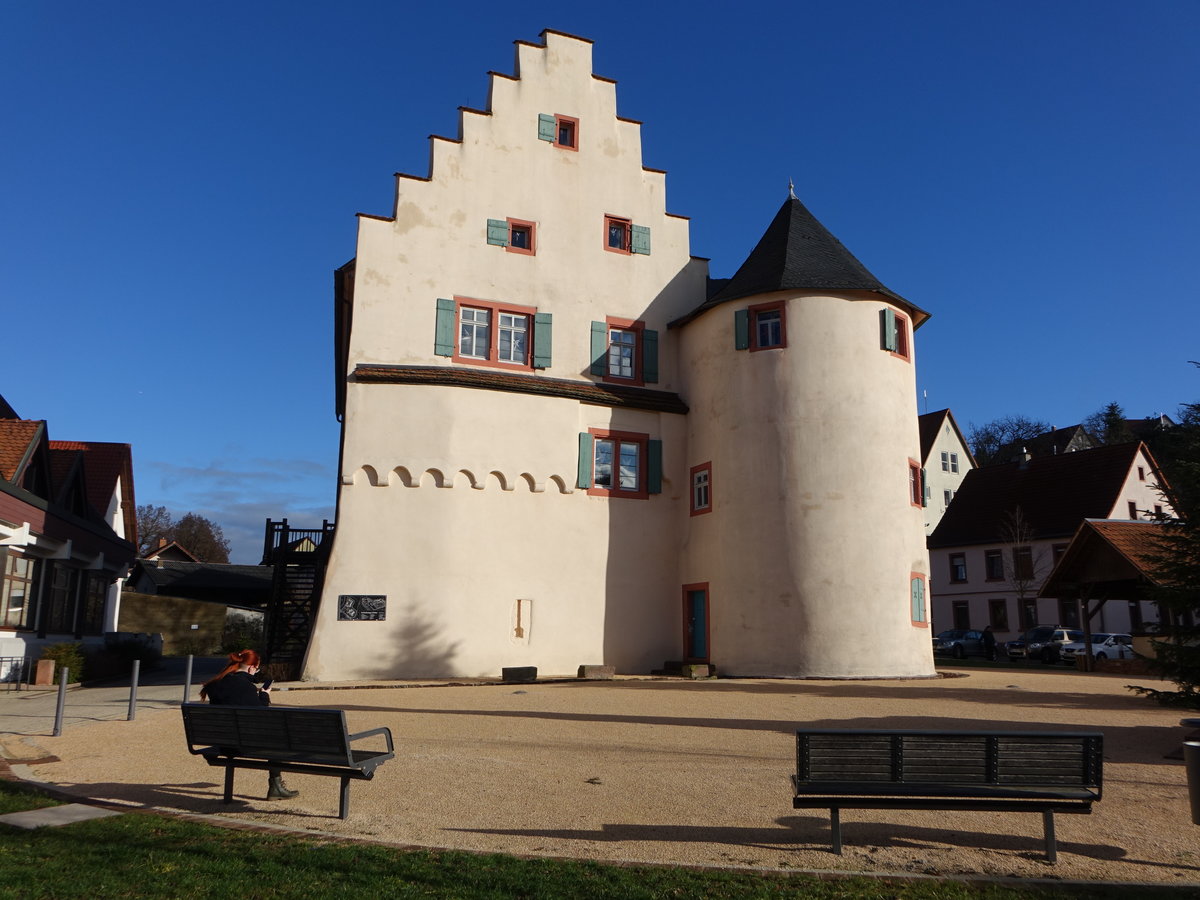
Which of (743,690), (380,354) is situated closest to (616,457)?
(380,354)

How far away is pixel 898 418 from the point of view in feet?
84.7

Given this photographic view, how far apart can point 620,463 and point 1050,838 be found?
20.9 meters

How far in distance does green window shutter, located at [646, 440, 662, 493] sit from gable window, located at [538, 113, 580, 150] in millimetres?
9114

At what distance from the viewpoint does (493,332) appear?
2683cm

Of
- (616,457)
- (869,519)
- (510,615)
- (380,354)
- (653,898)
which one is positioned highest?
(380,354)

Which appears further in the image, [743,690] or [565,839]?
[743,690]

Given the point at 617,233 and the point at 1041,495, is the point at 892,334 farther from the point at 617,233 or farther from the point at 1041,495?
the point at 1041,495

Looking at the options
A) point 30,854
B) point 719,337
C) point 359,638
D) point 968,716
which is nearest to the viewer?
point 30,854

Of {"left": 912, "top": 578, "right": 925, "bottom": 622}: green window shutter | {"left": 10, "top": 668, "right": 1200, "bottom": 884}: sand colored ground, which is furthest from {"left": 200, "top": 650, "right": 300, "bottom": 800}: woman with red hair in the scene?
{"left": 912, "top": 578, "right": 925, "bottom": 622}: green window shutter

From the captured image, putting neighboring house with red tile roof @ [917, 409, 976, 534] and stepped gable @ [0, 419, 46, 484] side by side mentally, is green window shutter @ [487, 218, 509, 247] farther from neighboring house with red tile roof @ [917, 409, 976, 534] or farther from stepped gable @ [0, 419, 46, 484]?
neighboring house with red tile roof @ [917, 409, 976, 534]

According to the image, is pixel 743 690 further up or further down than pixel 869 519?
further down

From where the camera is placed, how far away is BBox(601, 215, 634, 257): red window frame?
28.8 meters

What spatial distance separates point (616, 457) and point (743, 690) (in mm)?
9298

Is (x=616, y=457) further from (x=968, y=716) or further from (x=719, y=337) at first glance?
(x=968, y=716)
